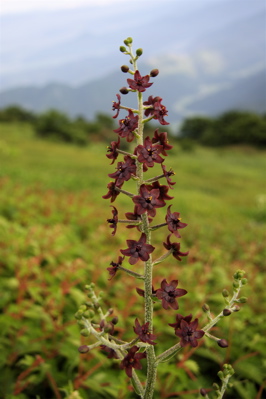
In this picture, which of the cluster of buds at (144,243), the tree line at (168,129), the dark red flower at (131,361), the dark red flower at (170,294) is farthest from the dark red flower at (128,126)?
the tree line at (168,129)

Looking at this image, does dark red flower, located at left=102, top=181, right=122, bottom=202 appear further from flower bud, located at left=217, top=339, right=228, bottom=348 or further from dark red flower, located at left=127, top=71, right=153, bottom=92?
flower bud, located at left=217, top=339, right=228, bottom=348

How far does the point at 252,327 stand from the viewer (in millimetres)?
4617

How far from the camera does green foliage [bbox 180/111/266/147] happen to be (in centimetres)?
6188

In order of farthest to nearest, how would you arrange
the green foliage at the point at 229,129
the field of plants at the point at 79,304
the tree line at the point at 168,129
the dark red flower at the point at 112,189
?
the green foliage at the point at 229,129
the tree line at the point at 168,129
the field of plants at the point at 79,304
the dark red flower at the point at 112,189

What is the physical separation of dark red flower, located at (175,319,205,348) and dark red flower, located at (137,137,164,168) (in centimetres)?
82

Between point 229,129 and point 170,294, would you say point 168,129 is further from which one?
point 170,294

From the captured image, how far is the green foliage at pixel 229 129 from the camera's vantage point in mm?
61875

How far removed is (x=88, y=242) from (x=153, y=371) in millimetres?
5106

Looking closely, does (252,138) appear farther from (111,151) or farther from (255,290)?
(111,151)

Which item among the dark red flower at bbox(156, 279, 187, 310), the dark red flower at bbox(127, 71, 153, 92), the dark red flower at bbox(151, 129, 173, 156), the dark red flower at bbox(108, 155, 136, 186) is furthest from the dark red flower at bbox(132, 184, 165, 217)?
the dark red flower at bbox(127, 71, 153, 92)

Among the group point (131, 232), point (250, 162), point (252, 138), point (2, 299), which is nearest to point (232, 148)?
point (252, 138)

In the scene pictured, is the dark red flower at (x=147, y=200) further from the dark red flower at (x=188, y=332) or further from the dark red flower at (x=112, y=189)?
the dark red flower at (x=188, y=332)

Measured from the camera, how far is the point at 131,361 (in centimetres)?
182

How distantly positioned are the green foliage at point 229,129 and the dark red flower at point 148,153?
63.1 metres
